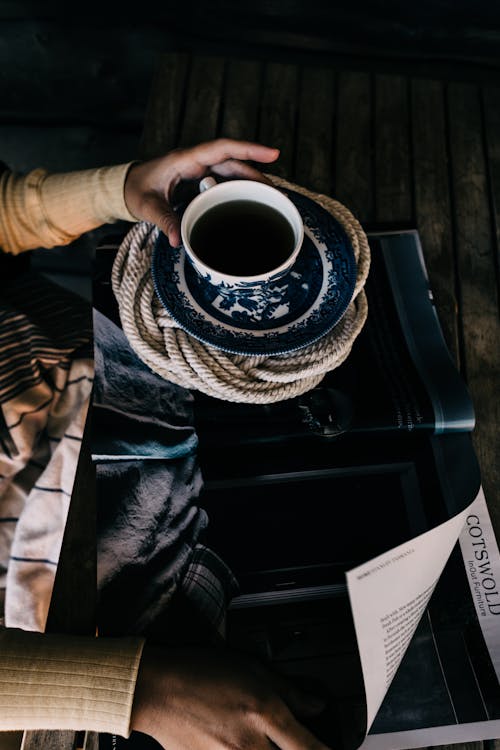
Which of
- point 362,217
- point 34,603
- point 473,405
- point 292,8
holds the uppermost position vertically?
point 292,8

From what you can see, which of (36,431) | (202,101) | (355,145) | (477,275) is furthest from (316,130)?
(36,431)

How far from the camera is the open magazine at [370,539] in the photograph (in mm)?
569

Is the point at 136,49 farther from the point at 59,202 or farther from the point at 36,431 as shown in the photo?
the point at 36,431

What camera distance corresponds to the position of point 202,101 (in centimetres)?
93

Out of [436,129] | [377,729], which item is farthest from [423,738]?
[436,129]

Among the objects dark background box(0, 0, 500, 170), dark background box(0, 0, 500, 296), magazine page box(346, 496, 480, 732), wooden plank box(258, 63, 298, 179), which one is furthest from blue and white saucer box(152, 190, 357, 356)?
dark background box(0, 0, 500, 170)

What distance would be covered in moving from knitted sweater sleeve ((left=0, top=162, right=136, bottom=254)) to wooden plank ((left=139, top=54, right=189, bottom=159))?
135 millimetres

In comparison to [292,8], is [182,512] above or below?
below

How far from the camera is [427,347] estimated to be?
713mm

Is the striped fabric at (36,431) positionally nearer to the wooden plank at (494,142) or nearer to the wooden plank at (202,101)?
the wooden plank at (202,101)

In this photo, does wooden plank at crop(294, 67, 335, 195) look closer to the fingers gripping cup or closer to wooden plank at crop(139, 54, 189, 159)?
wooden plank at crop(139, 54, 189, 159)

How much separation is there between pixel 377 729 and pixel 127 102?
4.83ft

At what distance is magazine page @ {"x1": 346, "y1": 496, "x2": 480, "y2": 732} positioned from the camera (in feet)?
1.76

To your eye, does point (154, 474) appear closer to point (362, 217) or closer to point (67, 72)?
point (362, 217)
